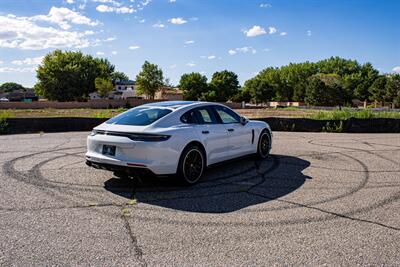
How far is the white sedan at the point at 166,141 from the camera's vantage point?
5.60m

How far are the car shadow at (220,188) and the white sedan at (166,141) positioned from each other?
0.94ft

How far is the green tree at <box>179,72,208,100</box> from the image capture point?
90562 millimetres

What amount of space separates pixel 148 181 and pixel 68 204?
5.76 feet

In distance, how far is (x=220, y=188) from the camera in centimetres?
607

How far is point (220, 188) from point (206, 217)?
1466mm

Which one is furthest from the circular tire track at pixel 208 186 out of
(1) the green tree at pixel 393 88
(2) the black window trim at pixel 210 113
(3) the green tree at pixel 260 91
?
(3) the green tree at pixel 260 91

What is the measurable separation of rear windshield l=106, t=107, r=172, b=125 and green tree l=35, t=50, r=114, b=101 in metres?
82.1

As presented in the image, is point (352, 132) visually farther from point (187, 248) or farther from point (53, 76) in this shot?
point (53, 76)

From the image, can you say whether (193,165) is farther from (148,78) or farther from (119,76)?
(119,76)

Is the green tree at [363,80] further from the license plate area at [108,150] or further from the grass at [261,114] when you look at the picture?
the license plate area at [108,150]

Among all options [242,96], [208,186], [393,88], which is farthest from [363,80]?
[208,186]

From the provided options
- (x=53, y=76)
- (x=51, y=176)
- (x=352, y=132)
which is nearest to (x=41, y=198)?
(x=51, y=176)

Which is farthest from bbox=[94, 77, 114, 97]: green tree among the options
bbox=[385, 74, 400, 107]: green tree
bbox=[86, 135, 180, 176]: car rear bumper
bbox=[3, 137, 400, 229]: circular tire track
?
bbox=[86, 135, 180, 176]: car rear bumper

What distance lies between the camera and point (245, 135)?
25.5 feet
